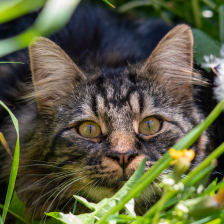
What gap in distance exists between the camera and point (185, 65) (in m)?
1.57

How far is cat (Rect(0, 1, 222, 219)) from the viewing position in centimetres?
125

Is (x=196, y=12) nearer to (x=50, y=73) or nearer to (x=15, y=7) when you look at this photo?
(x=50, y=73)

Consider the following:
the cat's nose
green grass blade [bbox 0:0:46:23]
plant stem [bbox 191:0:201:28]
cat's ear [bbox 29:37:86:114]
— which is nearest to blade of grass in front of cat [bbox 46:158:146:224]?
the cat's nose

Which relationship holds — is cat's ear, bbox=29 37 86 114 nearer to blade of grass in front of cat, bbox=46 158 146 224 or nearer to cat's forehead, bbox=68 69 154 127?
cat's forehead, bbox=68 69 154 127

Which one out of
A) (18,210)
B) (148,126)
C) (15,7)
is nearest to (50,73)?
(148,126)

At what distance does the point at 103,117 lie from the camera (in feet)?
4.42

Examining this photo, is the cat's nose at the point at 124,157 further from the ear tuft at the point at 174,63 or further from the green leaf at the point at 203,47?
the green leaf at the point at 203,47

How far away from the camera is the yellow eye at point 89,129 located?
1364 millimetres

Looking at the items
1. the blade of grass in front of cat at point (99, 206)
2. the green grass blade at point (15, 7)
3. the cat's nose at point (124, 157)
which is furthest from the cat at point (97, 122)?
Result: the green grass blade at point (15, 7)

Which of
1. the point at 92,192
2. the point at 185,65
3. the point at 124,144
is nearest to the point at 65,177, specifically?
the point at 92,192

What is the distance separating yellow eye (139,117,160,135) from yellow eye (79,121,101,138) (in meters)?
0.21

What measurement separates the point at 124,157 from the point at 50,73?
70 cm

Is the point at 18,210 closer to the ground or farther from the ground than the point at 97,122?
closer to the ground

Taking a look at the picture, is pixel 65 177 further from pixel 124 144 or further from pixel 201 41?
pixel 201 41
